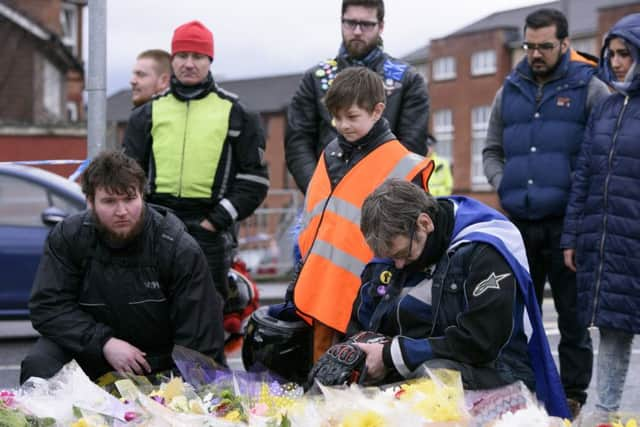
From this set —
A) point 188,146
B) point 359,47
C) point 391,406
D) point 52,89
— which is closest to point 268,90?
point 52,89

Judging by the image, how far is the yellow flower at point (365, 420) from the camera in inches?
113

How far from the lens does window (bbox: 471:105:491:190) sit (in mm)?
52094

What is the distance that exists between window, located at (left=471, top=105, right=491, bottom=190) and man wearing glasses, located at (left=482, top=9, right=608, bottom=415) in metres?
46.1

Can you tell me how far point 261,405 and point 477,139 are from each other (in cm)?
5058

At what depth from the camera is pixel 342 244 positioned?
4.77m

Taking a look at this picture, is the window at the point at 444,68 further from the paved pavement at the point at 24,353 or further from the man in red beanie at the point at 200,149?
the man in red beanie at the point at 200,149

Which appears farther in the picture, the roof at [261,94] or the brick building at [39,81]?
the roof at [261,94]

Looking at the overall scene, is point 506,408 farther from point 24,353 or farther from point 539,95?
point 24,353

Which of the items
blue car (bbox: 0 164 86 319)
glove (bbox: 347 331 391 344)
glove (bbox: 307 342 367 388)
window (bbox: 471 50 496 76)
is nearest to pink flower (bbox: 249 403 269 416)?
glove (bbox: 307 342 367 388)

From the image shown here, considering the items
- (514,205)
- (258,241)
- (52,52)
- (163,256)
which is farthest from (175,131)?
(52,52)

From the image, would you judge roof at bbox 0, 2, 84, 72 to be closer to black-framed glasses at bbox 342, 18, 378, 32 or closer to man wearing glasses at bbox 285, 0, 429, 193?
man wearing glasses at bbox 285, 0, 429, 193

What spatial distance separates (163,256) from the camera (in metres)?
4.83

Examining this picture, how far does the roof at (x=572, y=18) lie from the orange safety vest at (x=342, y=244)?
36902mm

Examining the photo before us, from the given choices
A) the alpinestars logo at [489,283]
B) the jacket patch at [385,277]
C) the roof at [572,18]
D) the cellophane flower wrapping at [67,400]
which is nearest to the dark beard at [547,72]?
the jacket patch at [385,277]
